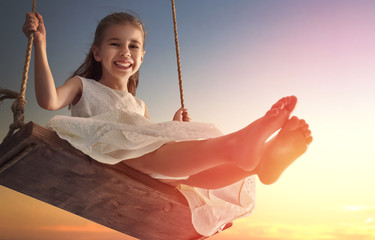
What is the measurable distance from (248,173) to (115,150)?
0.43 meters

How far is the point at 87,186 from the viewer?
4.59 ft

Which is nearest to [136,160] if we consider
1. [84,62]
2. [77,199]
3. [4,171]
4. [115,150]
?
[115,150]

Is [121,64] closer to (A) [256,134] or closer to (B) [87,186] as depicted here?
(B) [87,186]

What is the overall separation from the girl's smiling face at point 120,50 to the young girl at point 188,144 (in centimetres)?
11

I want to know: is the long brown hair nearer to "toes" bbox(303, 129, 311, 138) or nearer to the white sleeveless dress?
the white sleeveless dress

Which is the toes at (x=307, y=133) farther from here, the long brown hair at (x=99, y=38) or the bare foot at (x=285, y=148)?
the long brown hair at (x=99, y=38)

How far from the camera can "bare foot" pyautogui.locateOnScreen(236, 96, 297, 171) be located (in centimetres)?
120

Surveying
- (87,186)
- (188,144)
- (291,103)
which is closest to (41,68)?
(87,186)

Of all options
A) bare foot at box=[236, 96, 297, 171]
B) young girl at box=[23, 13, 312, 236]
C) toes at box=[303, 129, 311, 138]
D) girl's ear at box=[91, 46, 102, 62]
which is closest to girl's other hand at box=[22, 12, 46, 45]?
young girl at box=[23, 13, 312, 236]

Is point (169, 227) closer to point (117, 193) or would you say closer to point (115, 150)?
point (117, 193)

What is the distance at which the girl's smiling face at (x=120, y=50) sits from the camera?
1.84 metres

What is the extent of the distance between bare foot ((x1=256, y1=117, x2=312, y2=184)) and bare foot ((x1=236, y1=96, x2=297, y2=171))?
8cm

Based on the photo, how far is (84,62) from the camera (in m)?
2.00

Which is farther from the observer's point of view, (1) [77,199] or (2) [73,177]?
(1) [77,199]
